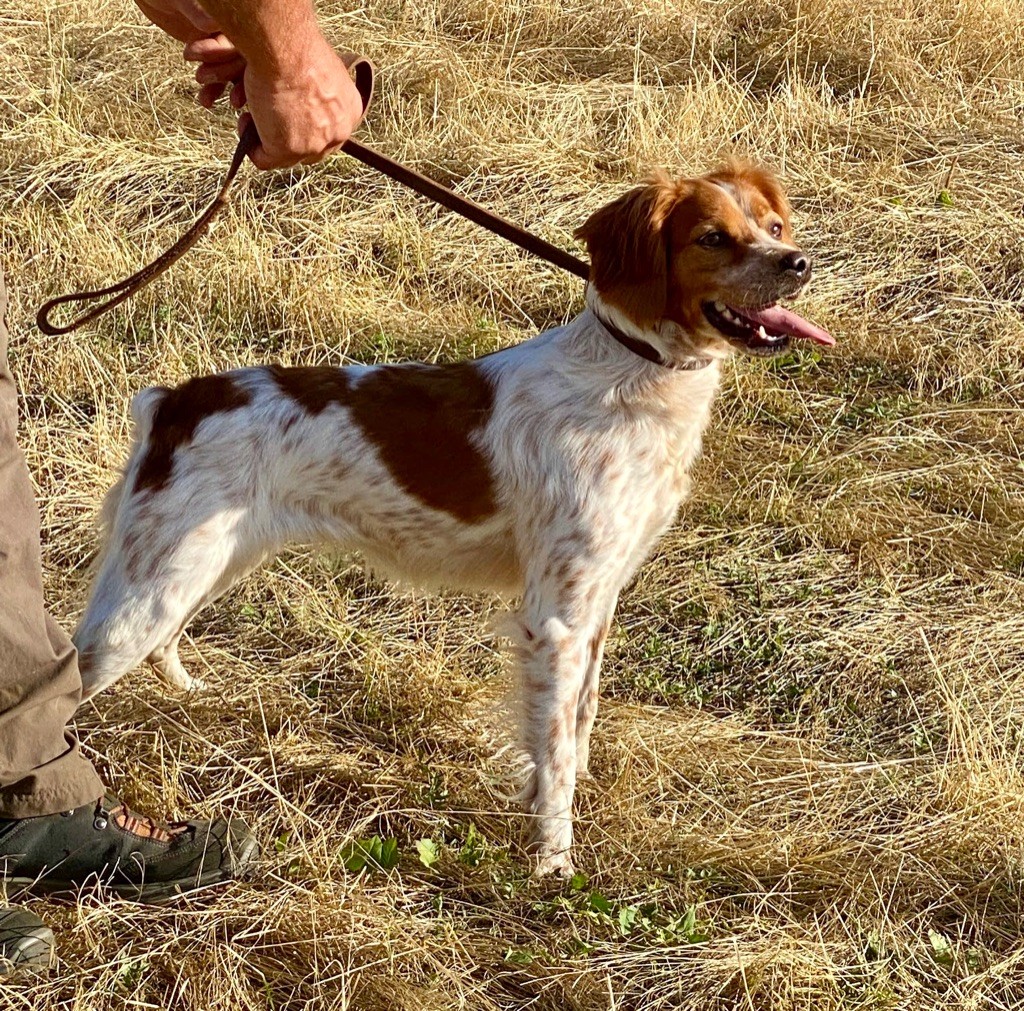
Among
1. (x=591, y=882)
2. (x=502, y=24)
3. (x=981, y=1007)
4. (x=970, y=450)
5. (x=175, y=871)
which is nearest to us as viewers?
(x=981, y=1007)

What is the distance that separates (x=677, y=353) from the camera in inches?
133

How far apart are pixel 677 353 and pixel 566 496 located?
0.46m

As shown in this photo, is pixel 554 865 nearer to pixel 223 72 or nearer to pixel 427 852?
pixel 427 852

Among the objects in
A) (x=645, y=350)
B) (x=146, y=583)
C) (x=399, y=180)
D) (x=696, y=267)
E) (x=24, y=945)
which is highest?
(x=399, y=180)

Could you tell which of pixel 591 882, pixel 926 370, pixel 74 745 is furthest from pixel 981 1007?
pixel 926 370

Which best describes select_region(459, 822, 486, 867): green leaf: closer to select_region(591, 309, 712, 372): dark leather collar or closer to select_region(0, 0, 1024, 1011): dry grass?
select_region(0, 0, 1024, 1011): dry grass

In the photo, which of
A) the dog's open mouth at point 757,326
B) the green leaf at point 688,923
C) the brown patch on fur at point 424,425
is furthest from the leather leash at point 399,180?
the green leaf at point 688,923

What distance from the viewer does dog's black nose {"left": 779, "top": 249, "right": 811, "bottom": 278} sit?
319 centimetres

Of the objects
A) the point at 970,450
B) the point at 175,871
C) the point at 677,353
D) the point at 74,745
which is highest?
the point at 677,353

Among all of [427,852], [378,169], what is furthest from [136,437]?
[427,852]

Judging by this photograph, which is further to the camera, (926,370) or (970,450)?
(926,370)

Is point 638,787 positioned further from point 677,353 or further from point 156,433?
point 156,433

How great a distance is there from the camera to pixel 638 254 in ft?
10.8

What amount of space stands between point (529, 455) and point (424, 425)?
286 mm
